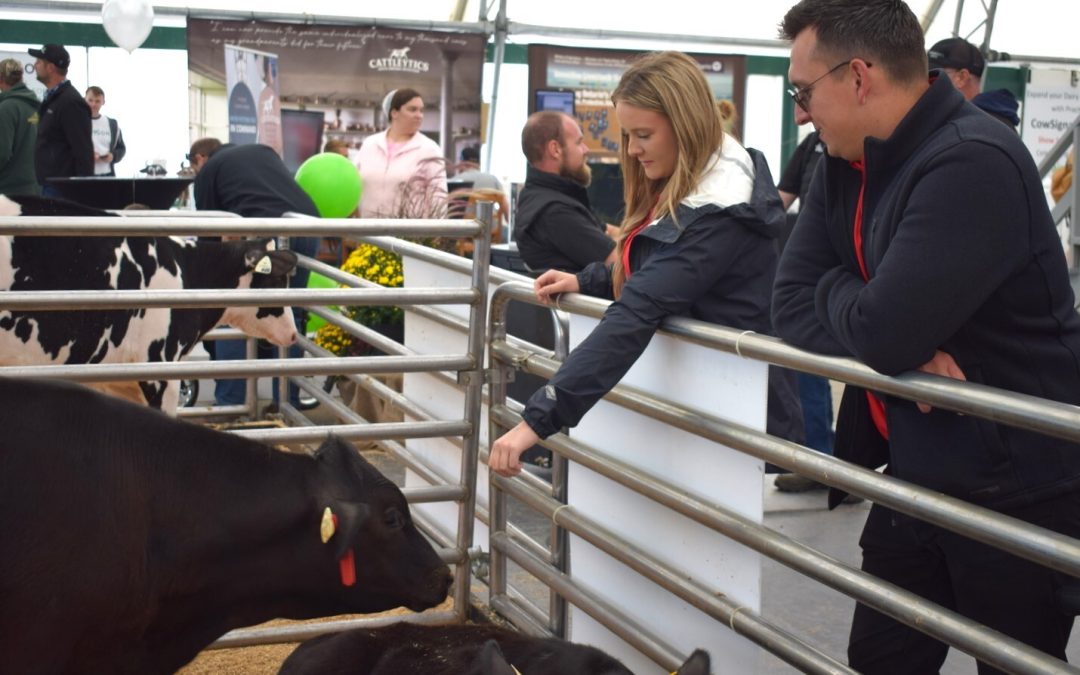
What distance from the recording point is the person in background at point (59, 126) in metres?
9.09

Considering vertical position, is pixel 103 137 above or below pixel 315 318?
above

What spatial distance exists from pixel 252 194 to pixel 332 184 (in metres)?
1.64

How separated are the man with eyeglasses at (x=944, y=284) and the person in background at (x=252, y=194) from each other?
486 cm

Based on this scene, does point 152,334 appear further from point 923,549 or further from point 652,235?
point 923,549

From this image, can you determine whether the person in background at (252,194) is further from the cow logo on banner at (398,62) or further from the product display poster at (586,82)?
the product display poster at (586,82)

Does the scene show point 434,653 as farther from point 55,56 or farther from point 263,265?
point 55,56

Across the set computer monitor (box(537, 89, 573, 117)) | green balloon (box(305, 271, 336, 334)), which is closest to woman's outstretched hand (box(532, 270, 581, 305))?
green balloon (box(305, 271, 336, 334))

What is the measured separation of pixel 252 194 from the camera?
273 inches

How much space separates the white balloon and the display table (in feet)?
12.7

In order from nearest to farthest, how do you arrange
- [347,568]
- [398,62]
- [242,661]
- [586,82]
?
1. [347,568]
2. [242,661]
3. [398,62]
4. [586,82]

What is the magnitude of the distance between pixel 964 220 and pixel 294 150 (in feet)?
32.3

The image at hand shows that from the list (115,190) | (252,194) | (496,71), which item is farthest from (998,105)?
(496,71)

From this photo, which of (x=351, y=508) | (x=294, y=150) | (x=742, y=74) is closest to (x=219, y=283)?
(x=351, y=508)

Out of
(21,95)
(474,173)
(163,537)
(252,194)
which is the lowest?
(163,537)
